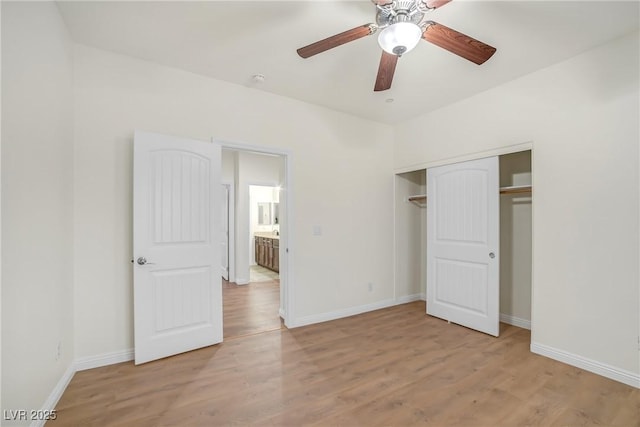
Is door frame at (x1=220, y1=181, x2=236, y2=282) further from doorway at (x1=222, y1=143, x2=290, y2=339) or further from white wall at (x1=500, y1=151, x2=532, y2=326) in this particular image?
white wall at (x1=500, y1=151, x2=532, y2=326)

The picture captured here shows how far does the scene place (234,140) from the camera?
301cm

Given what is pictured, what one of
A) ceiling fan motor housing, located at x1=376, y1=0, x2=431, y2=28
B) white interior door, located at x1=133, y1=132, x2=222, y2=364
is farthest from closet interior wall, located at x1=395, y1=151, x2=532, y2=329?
white interior door, located at x1=133, y1=132, x2=222, y2=364

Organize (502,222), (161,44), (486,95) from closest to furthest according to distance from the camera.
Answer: (161,44) → (486,95) → (502,222)

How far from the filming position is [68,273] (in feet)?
7.23

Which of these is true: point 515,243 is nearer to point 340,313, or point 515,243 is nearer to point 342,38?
point 340,313

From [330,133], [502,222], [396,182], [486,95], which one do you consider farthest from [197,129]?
[502,222]

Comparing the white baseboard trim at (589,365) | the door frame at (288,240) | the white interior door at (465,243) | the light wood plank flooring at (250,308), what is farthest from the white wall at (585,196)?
the light wood plank flooring at (250,308)

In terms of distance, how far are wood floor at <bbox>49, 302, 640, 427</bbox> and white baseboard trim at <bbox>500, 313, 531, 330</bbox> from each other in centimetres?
39

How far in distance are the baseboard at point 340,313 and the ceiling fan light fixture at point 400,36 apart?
2910 millimetres

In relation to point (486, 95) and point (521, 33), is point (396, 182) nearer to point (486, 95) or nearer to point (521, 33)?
point (486, 95)

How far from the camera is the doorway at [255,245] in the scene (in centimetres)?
343

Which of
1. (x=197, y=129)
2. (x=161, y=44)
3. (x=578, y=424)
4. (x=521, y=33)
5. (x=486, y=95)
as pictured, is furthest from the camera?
(x=486, y=95)

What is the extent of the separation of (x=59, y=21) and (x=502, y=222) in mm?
4707

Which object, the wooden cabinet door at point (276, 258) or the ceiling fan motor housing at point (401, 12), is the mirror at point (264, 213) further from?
the ceiling fan motor housing at point (401, 12)
